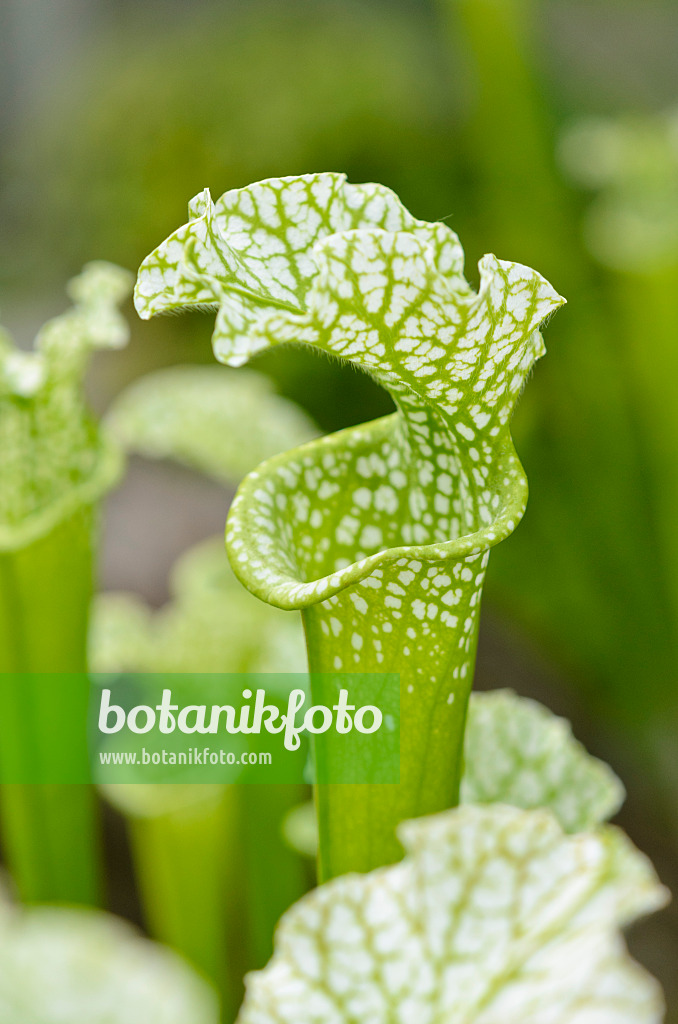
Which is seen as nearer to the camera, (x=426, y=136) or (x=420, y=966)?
(x=420, y=966)

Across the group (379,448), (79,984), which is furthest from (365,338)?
(79,984)

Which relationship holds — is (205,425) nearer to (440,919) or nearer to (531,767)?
(531,767)

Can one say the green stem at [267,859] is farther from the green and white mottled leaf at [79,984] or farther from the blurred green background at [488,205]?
the blurred green background at [488,205]

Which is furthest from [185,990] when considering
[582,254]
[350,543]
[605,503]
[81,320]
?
[582,254]

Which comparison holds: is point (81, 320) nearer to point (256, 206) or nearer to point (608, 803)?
point (256, 206)

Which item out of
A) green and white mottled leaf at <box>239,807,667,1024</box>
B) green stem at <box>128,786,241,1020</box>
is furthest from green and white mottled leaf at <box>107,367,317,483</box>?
green and white mottled leaf at <box>239,807,667,1024</box>

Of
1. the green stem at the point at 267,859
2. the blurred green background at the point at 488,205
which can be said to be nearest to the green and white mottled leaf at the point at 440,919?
the green stem at the point at 267,859
